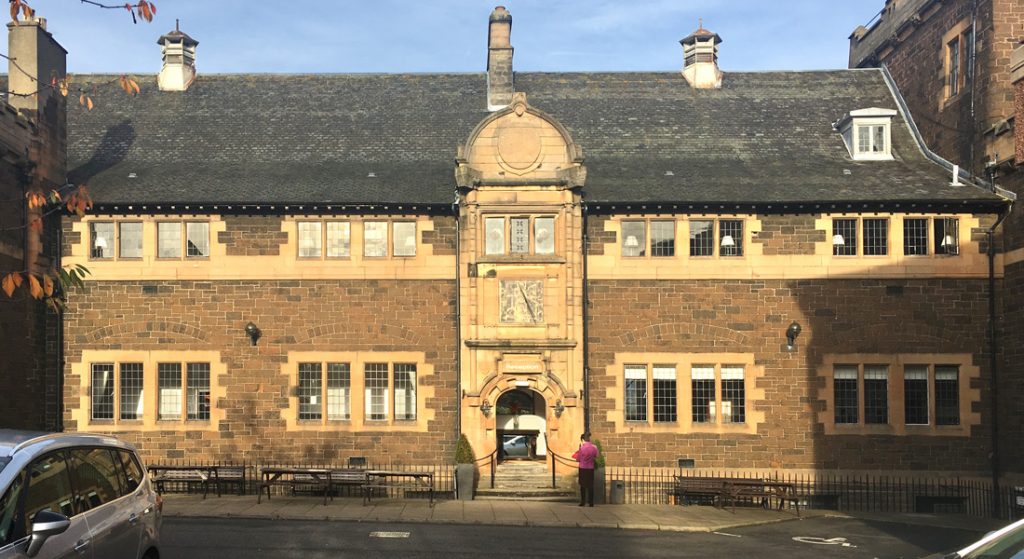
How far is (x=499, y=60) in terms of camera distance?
31016 mm

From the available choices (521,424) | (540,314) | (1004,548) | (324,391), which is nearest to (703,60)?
(540,314)

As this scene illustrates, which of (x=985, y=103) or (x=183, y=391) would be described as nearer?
(x=183, y=391)

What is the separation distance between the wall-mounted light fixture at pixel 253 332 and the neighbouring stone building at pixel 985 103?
18939 mm

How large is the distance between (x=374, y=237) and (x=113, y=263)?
678 cm

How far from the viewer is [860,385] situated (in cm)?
2566

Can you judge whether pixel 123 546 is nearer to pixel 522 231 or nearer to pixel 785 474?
pixel 522 231

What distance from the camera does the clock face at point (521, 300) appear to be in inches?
1002

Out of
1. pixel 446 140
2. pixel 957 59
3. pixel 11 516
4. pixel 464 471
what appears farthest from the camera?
pixel 446 140

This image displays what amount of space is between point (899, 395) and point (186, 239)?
18.9 m

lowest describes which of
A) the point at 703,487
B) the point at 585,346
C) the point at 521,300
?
the point at 703,487

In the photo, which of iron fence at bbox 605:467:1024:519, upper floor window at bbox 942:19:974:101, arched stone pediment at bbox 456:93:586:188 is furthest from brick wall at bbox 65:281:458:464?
upper floor window at bbox 942:19:974:101

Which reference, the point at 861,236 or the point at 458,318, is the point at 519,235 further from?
the point at 861,236

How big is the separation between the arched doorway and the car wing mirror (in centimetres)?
1957

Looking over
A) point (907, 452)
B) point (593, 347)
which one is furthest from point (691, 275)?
point (907, 452)
